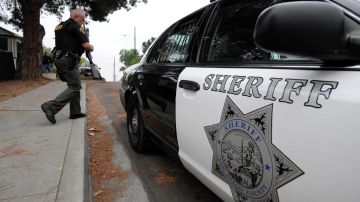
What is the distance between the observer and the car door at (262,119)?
4.74 feet

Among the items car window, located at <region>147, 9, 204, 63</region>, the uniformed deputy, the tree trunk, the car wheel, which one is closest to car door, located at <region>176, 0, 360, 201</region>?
car window, located at <region>147, 9, 204, 63</region>

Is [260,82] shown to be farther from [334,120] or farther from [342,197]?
[342,197]

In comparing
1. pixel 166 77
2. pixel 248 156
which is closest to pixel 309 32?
pixel 248 156

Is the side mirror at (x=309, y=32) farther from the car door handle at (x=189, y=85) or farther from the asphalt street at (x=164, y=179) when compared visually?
the asphalt street at (x=164, y=179)

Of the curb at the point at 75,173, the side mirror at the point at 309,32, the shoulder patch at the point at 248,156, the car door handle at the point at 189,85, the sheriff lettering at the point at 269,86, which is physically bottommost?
the curb at the point at 75,173

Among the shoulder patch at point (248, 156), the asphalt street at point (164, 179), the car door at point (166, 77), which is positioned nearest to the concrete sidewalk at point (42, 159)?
the asphalt street at point (164, 179)

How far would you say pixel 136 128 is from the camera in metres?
4.57

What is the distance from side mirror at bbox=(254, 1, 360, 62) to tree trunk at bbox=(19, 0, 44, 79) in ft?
53.9

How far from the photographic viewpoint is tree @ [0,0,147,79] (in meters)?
16.4

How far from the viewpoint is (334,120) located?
145cm

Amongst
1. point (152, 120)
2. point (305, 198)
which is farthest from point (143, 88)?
point (305, 198)

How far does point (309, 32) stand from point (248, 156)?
32.2 inches

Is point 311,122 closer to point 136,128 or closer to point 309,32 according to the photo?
point 309,32

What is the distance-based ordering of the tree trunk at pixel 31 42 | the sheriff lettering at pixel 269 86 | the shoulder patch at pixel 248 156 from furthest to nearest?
the tree trunk at pixel 31 42
the shoulder patch at pixel 248 156
the sheriff lettering at pixel 269 86
